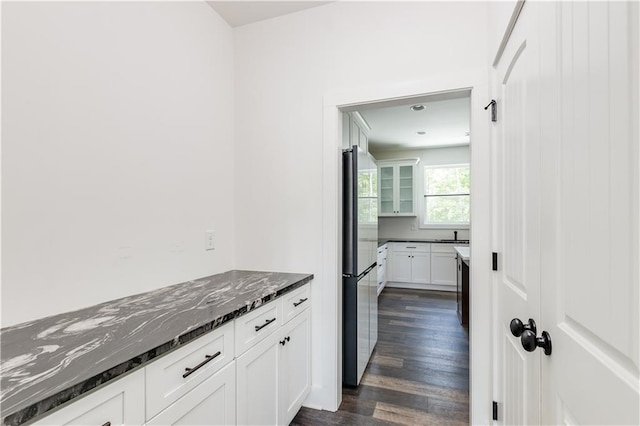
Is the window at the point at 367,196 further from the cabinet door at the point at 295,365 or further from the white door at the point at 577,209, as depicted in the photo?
the white door at the point at 577,209

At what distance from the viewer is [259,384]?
1416 millimetres

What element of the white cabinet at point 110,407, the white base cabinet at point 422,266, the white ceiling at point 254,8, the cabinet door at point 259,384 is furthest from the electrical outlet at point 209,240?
the white base cabinet at point 422,266

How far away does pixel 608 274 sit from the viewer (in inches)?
Result: 23.1

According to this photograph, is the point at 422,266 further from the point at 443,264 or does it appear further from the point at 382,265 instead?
the point at 382,265

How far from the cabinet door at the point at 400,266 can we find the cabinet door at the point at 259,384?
4221mm

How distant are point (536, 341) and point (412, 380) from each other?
170cm

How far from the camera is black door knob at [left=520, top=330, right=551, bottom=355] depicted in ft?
2.87

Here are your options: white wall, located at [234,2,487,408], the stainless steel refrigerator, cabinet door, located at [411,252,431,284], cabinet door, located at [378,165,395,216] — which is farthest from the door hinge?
cabinet door, located at [378,165,395,216]

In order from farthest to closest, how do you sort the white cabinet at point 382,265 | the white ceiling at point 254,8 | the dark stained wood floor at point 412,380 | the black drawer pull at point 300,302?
the white cabinet at point 382,265
the white ceiling at point 254,8
the dark stained wood floor at point 412,380
the black drawer pull at point 300,302

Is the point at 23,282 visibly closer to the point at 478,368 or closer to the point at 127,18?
the point at 127,18

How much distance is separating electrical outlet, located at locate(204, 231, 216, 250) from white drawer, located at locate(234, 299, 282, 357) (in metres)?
0.70

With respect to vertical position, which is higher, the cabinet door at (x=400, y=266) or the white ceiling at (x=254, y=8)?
the white ceiling at (x=254, y=8)

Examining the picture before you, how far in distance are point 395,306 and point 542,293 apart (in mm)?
3542

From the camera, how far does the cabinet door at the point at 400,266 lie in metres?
5.41
